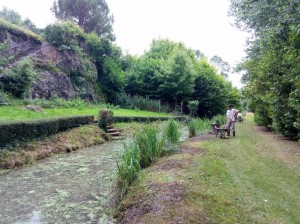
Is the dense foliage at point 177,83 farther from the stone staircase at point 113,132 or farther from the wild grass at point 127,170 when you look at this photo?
the wild grass at point 127,170

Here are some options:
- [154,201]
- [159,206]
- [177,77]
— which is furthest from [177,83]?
[159,206]

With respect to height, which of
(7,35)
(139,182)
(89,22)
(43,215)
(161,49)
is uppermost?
(89,22)

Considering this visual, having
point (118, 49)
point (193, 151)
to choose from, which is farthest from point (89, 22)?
point (193, 151)

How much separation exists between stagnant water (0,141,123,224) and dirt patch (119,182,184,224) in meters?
0.40

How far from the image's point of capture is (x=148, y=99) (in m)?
27.8

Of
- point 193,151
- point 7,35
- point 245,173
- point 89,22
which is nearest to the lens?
point 245,173

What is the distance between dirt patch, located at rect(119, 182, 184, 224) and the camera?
13.5ft

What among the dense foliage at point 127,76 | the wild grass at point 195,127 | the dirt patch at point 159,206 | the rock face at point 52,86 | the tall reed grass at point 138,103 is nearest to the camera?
the dirt patch at point 159,206

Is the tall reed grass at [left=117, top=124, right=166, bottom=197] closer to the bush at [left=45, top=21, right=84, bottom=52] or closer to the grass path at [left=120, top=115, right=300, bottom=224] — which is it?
the grass path at [left=120, top=115, right=300, bottom=224]

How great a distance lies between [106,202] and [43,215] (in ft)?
3.63

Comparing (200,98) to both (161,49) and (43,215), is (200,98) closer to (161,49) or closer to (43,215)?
(161,49)

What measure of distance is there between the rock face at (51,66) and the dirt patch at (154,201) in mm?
14144

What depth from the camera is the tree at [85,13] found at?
3356 centimetres

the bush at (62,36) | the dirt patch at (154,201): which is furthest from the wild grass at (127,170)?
the bush at (62,36)
